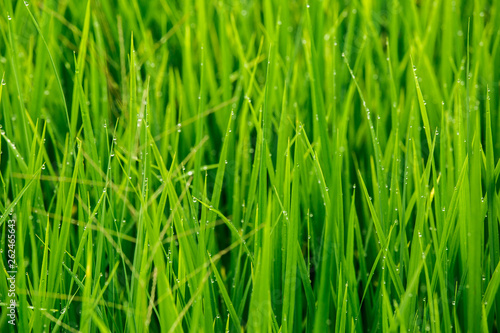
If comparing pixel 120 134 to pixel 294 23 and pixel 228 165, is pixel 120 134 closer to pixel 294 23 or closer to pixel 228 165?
pixel 228 165

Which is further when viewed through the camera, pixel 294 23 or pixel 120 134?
pixel 294 23

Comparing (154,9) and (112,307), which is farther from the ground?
(154,9)

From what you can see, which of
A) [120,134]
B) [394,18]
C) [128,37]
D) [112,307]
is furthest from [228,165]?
[394,18]

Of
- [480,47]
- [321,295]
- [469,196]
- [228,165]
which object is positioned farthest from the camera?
[480,47]

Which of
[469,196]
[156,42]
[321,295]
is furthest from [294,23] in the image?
[321,295]

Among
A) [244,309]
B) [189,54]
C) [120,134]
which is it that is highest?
[189,54]

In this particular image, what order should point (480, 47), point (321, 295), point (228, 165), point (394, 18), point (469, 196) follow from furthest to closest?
point (394, 18) < point (480, 47) < point (228, 165) < point (469, 196) < point (321, 295)

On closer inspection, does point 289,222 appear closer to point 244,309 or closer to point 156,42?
point 244,309
